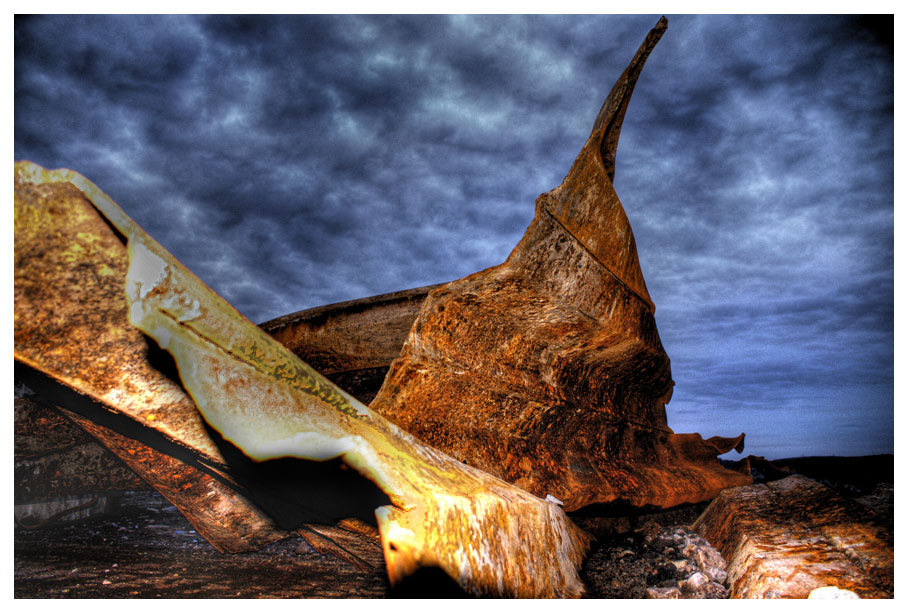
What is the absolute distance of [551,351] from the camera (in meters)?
1.89

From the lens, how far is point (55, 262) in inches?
32.5

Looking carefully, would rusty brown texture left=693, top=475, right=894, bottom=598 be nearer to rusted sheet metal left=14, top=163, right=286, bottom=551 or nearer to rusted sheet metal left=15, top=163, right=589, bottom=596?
rusted sheet metal left=15, top=163, right=589, bottom=596

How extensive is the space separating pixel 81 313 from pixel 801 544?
191cm

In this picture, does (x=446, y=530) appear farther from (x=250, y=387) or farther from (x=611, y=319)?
(x=611, y=319)

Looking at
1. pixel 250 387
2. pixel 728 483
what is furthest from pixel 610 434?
pixel 250 387

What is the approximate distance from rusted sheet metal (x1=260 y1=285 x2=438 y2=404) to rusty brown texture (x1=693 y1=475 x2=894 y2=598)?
165cm

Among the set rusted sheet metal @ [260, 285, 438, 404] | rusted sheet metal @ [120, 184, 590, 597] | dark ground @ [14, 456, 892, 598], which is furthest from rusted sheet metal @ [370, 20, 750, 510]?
rusted sheet metal @ [260, 285, 438, 404]

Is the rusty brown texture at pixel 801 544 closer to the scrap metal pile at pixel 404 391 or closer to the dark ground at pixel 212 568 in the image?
the dark ground at pixel 212 568

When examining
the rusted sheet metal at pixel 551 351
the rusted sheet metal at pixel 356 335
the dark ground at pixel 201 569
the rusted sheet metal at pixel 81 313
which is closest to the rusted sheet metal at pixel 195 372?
the rusted sheet metal at pixel 81 313

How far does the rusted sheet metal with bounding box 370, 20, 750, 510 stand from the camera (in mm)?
1582

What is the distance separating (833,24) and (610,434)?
6.00 ft

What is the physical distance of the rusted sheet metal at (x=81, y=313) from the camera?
32.3 inches

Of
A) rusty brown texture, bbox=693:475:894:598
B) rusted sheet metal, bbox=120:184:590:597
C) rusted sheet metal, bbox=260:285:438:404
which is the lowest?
rusty brown texture, bbox=693:475:894:598

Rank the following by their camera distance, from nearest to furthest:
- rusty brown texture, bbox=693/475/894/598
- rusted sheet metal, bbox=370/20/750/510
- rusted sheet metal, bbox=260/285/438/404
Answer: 1. rusty brown texture, bbox=693/475/894/598
2. rusted sheet metal, bbox=370/20/750/510
3. rusted sheet metal, bbox=260/285/438/404
